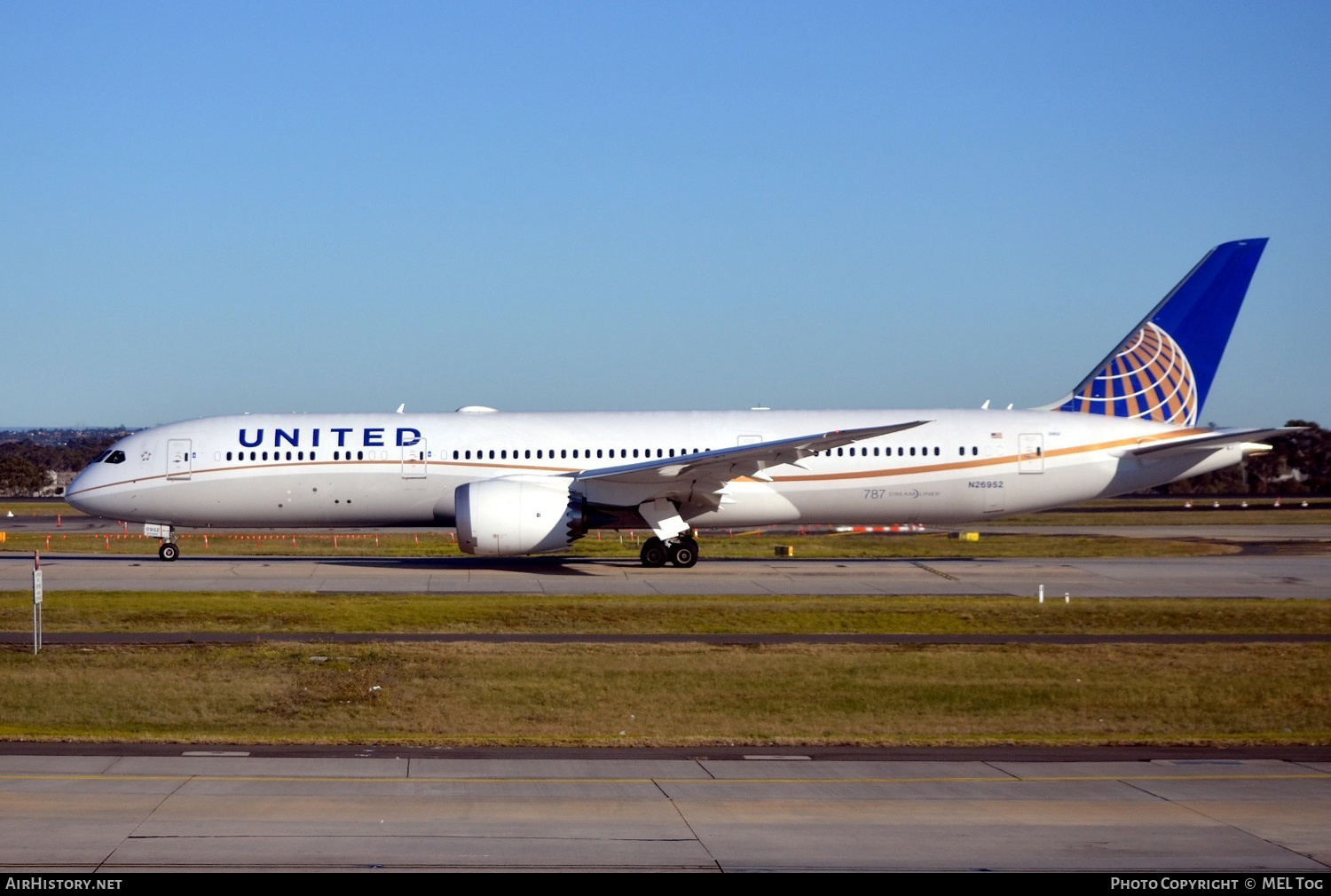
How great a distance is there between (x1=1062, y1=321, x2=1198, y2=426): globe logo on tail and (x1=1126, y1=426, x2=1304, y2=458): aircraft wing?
77.6 inches

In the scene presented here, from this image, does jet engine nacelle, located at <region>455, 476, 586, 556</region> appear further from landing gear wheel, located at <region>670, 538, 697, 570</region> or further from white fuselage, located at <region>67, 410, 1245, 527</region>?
landing gear wheel, located at <region>670, 538, 697, 570</region>

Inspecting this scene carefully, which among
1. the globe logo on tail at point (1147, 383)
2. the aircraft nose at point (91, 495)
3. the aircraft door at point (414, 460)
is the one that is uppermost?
the globe logo on tail at point (1147, 383)

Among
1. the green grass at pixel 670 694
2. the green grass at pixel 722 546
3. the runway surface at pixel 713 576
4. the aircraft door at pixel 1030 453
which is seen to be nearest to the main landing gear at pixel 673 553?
the runway surface at pixel 713 576

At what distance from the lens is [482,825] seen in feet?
34.0

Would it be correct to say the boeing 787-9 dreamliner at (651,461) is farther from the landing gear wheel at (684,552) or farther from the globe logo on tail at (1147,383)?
the globe logo on tail at (1147,383)

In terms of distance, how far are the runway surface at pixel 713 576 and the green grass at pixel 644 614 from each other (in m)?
1.52

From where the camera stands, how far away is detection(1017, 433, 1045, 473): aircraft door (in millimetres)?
34719

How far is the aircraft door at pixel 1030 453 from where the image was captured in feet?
114

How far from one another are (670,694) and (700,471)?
14856 mm

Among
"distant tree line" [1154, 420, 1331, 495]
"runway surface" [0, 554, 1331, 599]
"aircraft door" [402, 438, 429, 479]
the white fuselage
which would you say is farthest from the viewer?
"distant tree line" [1154, 420, 1331, 495]

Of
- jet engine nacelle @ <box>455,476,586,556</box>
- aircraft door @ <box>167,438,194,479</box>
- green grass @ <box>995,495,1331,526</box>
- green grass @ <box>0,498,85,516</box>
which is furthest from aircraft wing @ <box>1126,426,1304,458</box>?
green grass @ <box>0,498,85,516</box>

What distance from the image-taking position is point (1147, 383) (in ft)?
120
